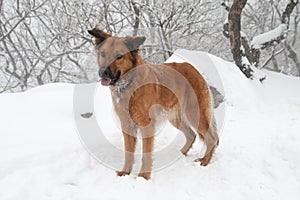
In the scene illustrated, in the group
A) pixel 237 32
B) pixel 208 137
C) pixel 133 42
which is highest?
pixel 133 42

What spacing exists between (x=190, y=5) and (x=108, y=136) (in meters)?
7.37

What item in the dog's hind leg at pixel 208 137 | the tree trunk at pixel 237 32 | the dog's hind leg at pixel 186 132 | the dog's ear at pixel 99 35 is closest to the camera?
the dog's ear at pixel 99 35

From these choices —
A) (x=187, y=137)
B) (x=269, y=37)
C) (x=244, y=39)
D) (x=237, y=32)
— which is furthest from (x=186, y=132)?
(x=269, y=37)

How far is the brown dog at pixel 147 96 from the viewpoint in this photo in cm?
283

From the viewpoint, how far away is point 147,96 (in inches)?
119

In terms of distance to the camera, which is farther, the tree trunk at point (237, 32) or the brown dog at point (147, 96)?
the tree trunk at point (237, 32)

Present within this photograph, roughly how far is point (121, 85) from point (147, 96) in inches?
12.7

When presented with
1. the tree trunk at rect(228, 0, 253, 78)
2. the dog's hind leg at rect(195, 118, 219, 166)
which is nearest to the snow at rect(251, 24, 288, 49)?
the tree trunk at rect(228, 0, 253, 78)

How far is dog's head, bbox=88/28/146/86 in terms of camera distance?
2.75m

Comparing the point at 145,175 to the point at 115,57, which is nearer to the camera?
the point at 115,57

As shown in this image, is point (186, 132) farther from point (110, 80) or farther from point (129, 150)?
point (110, 80)

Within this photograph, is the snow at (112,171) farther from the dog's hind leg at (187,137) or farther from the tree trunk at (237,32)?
the tree trunk at (237,32)

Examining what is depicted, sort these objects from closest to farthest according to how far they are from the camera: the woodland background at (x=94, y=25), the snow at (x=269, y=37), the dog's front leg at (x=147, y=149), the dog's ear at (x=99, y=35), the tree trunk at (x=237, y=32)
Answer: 1. the dog's ear at (x=99, y=35)
2. the dog's front leg at (x=147, y=149)
3. the tree trunk at (x=237, y=32)
4. the snow at (x=269, y=37)
5. the woodland background at (x=94, y=25)

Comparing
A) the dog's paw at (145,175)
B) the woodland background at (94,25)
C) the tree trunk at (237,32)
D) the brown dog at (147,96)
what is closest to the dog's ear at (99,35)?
the brown dog at (147,96)
